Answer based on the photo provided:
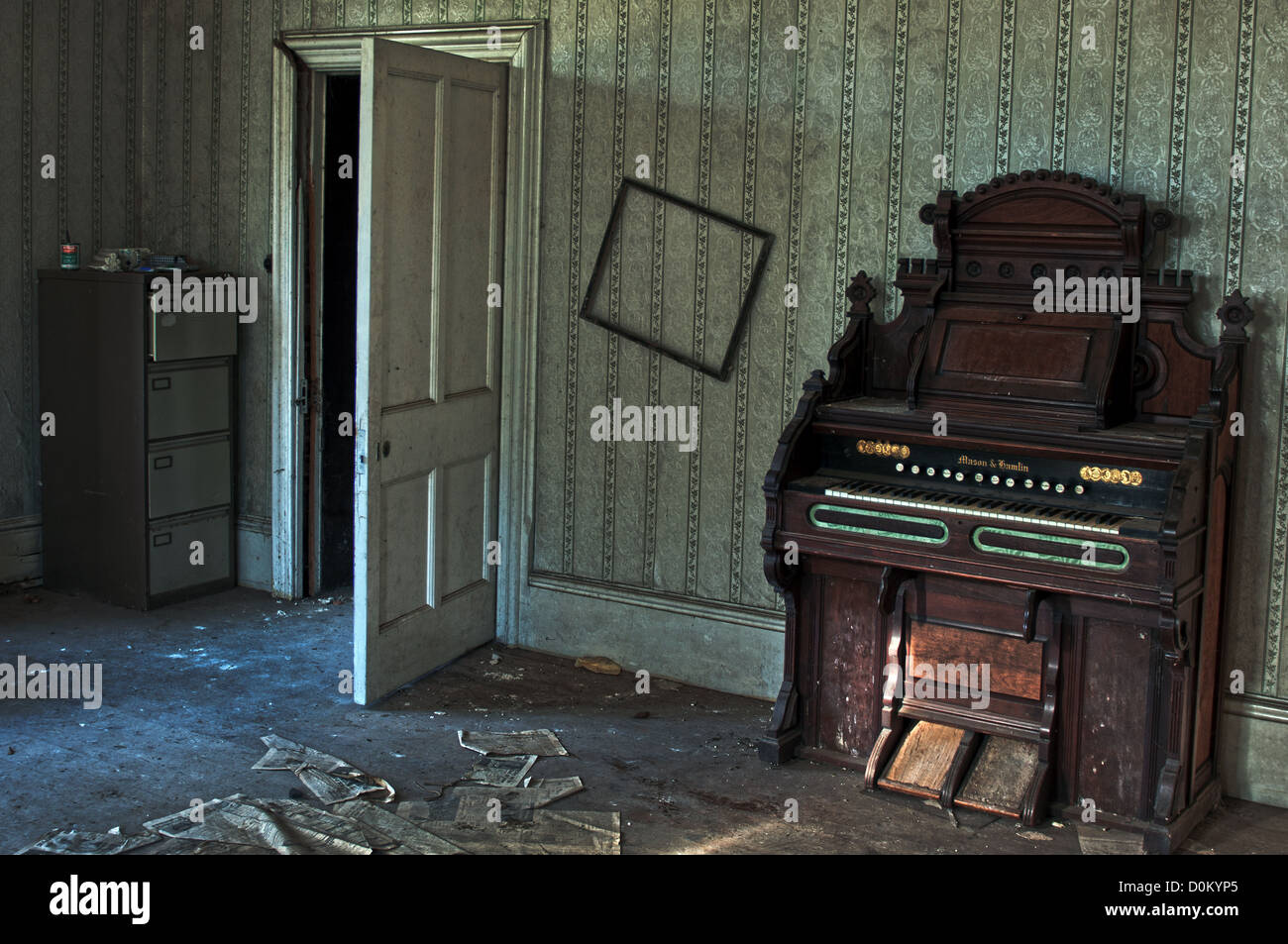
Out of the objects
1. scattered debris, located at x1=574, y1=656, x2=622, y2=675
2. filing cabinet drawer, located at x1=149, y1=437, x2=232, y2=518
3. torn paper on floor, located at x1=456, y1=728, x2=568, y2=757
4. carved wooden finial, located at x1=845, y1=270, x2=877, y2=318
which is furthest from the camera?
filing cabinet drawer, located at x1=149, y1=437, x2=232, y2=518

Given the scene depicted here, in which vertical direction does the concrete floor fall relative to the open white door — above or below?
below

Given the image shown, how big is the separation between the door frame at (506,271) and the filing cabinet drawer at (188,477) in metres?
0.27

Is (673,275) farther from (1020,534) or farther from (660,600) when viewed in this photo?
(1020,534)

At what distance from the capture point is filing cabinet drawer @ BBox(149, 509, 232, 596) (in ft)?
19.4

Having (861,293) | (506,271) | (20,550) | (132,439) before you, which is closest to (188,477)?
(132,439)

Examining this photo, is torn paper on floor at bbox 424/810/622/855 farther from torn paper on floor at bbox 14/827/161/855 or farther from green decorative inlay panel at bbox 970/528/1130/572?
green decorative inlay panel at bbox 970/528/1130/572

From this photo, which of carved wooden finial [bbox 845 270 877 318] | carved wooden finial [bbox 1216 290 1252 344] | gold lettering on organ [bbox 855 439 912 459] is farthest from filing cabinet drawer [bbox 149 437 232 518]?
carved wooden finial [bbox 1216 290 1252 344]

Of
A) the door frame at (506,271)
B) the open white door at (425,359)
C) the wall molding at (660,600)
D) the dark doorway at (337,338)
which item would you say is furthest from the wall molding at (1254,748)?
the dark doorway at (337,338)

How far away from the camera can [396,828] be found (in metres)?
3.81

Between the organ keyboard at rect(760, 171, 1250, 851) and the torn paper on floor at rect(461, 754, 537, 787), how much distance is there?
2.50 feet

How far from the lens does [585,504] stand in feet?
17.5

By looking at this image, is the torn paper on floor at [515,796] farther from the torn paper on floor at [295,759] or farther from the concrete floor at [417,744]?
the torn paper on floor at [295,759]

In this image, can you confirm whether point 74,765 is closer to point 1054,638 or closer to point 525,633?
point 525,633

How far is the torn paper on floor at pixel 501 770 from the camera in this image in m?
4.18
